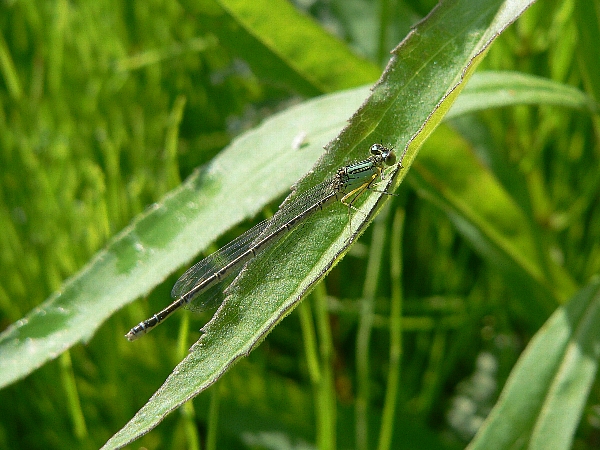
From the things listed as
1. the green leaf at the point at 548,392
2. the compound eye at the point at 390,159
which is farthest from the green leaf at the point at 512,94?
the green leaf at the point at 548,392

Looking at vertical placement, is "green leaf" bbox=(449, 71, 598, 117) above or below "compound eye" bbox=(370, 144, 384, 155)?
above

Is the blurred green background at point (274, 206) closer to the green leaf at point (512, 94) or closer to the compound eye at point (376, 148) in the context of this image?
the green leaf at point (512, 94)

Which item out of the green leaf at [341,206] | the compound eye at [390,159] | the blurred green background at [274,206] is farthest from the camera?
the blurred green background at [274,206]

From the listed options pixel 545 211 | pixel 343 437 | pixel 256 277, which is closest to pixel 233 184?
pixel 256 277

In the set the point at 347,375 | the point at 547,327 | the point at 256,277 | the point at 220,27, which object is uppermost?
the point at 220,27

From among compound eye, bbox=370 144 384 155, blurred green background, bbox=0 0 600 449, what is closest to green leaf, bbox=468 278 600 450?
blurred green background, bbox=0 0 600 449

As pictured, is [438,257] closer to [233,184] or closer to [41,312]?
[233,184]

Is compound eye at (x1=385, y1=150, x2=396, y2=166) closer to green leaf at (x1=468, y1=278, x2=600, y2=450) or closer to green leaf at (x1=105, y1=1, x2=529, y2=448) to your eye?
green leaf at (x1=105, y1=1, x2=529, y2=448)
